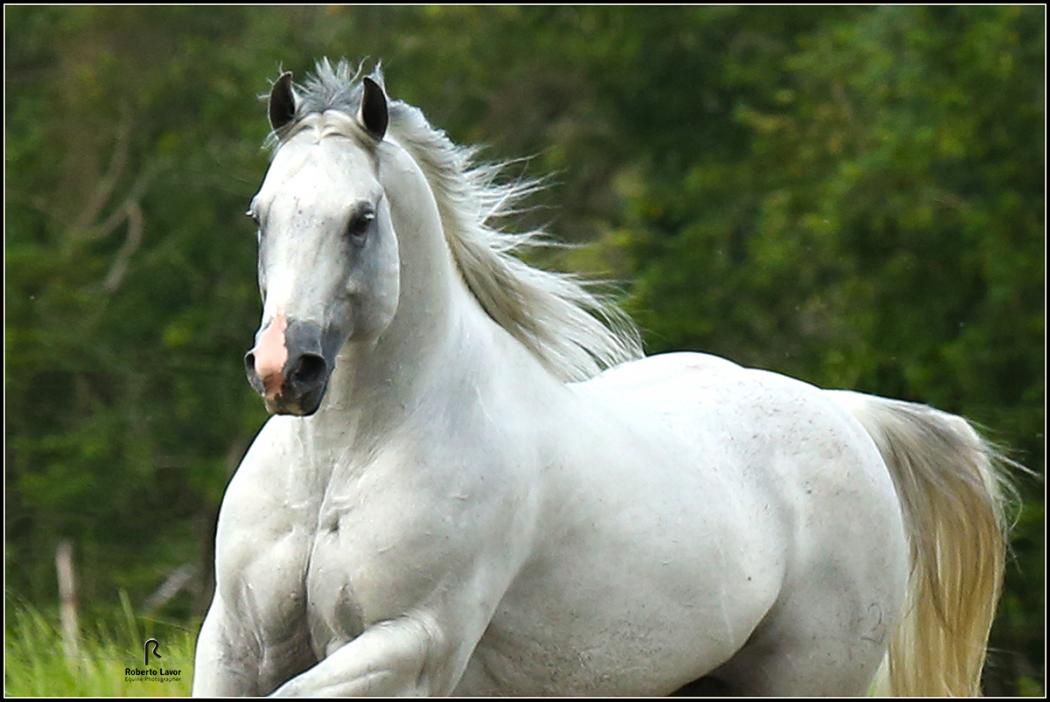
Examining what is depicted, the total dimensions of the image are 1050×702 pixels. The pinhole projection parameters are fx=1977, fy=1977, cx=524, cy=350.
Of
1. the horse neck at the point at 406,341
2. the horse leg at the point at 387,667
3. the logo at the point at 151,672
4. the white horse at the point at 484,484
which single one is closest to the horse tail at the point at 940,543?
the white horse at the point at 484,484

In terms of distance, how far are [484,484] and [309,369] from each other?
2.00ft

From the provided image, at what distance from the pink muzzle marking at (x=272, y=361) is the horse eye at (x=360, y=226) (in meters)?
0.30

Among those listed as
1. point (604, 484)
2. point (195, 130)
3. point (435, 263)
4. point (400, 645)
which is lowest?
point (400, 645)

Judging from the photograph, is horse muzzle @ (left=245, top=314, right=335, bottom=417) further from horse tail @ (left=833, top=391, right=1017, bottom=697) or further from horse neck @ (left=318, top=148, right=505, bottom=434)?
horse tail @ (left=833, top=391, right=1017, bottom=697)

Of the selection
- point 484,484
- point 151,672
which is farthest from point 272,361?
point 151,672

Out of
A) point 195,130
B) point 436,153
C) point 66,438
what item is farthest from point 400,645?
point 195,130

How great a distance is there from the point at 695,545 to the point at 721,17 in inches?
671

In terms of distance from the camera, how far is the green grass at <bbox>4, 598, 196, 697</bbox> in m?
5.96

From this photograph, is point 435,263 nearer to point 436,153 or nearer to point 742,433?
point 436,153

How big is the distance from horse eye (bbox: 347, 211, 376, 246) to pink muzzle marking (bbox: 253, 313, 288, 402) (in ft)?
1.00

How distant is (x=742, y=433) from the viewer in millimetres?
5090

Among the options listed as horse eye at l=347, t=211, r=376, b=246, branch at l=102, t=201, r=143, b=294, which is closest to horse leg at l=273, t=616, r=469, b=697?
horse eye at l=347, t=211, r=376, b=246

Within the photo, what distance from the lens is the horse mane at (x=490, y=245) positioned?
433 cm

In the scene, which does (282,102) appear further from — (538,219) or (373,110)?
(538,219)
